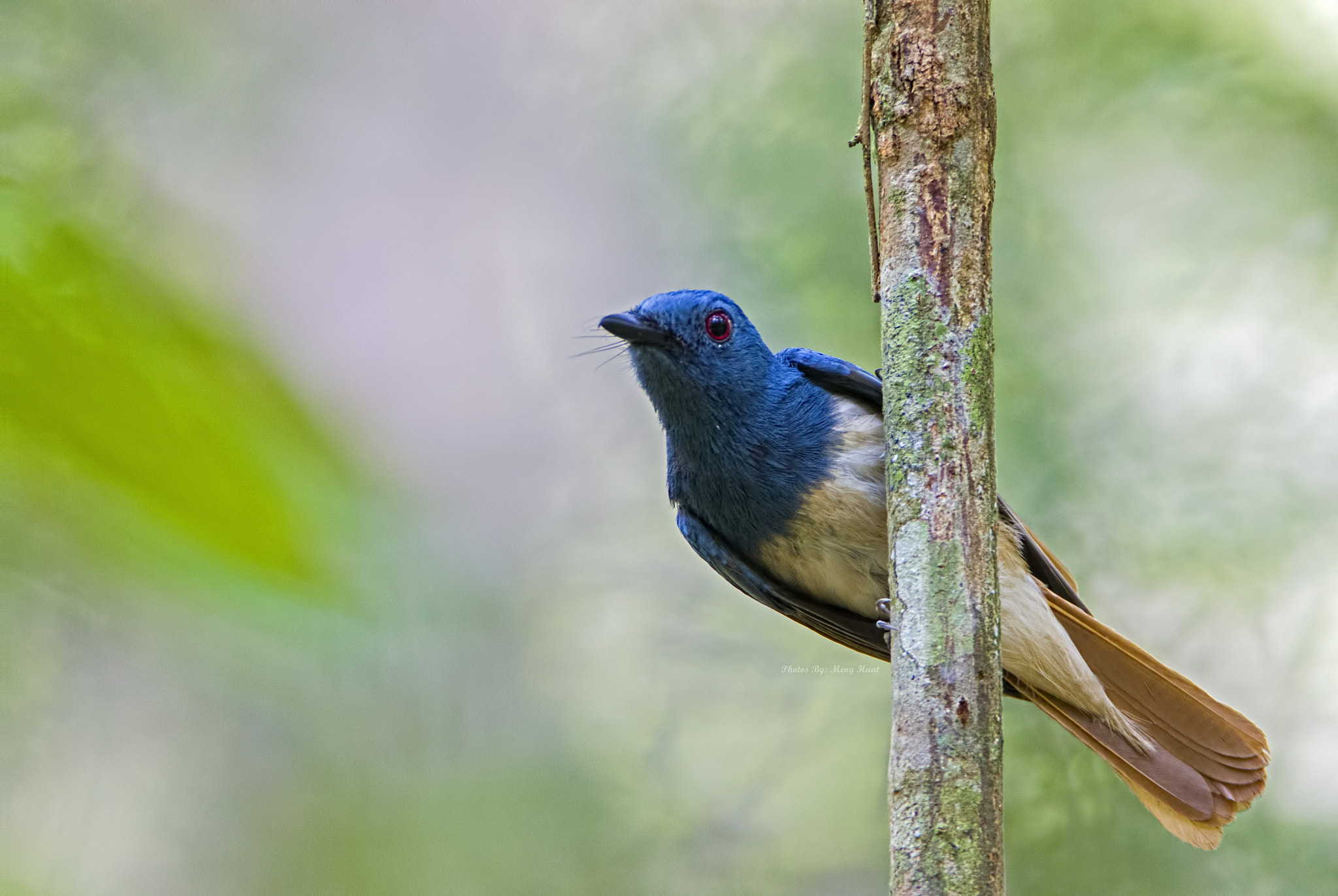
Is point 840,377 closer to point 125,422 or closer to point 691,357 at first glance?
point 691,357

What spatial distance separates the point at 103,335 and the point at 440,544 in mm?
1794

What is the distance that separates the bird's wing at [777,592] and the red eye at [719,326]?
1.90ft

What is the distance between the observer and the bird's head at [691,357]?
3.29 metres

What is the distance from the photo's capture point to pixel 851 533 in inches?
127

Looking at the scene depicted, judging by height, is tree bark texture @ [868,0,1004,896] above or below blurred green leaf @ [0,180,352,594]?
below

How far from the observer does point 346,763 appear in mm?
5020

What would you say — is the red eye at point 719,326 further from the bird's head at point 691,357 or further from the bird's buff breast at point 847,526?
the bird's buff breast at point 847,526

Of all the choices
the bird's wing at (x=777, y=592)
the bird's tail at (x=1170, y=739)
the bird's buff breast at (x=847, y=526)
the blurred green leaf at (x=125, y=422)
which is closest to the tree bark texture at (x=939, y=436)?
the bird's buff breast at (x=847, y=526)

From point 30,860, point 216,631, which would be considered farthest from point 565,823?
point 30,860

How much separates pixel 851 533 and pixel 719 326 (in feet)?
2.46

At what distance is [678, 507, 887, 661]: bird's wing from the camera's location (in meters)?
3.50

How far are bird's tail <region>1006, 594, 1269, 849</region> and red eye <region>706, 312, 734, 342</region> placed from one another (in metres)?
1.31

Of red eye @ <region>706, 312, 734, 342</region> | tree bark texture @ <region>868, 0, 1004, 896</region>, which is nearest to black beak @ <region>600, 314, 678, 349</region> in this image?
red eye @ <region>706, 312, 734, 342</region>

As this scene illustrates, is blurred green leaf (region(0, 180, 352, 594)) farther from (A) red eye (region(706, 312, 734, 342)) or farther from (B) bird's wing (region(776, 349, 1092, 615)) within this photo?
(B) bird's wing (region(776, 349, 1092, 615))
